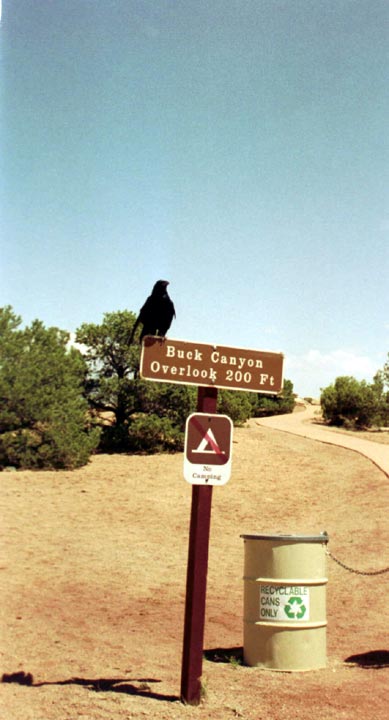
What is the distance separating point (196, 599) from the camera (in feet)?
17.3

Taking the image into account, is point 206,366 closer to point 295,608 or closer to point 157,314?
point 157,314

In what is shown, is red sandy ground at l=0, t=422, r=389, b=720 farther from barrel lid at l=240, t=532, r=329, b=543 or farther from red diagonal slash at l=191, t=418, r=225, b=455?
red diagonal slash at l=191, t=418, r=225, b=455

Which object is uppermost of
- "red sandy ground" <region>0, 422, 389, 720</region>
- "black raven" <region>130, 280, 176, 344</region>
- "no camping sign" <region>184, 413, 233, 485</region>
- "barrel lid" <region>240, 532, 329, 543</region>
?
"black raven" <region>130, 280, 176, 344</region>

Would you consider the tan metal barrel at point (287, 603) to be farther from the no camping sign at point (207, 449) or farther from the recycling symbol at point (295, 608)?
the no camping sign at point (207, 449)

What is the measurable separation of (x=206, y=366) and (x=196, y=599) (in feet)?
6.02

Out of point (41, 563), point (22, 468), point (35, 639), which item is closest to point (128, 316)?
point (22, 468)

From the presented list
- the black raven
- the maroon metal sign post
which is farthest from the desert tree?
the maroon metal sign post

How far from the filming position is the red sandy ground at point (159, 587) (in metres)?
5.38

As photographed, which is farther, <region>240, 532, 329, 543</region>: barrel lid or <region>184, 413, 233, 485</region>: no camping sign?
<region>240, 532, 329, 543</region>: barrel lid

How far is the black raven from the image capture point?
582 cm

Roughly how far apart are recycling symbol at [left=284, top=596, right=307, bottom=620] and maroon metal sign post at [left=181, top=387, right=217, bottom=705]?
120 cm

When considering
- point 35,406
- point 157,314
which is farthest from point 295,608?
point 35,406

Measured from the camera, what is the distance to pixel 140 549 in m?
13.1

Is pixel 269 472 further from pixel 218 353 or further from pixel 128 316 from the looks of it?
pixel 218 353
